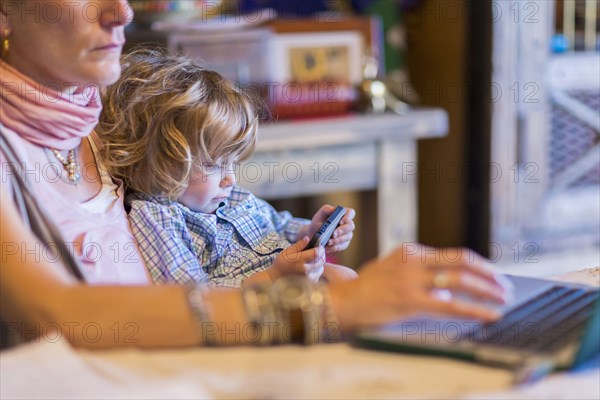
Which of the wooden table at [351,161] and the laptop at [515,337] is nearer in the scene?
the laptop at [515,337]

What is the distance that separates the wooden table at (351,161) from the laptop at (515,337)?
1.79 metres

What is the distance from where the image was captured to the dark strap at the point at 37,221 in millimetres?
1055

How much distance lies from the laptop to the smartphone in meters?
0.41

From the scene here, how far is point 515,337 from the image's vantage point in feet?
2.82

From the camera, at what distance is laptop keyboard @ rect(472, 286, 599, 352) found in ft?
2.79

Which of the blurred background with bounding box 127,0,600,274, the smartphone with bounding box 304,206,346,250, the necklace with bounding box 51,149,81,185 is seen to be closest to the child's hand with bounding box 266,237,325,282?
the smartphone with bounding box 304,206,346,250

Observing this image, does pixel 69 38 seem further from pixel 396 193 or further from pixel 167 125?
pixel 396 193

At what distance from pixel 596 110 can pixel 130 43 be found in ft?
5.51

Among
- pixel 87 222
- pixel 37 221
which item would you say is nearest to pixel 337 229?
pixel 87 222

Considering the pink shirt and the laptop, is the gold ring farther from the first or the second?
the pink shirt

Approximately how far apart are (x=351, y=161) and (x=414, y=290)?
6.76 feet

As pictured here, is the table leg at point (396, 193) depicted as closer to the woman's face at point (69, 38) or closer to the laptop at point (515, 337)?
the woman's face at point (69, 38)

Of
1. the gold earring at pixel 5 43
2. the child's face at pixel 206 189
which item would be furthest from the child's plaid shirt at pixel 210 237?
the gold earring at pixel 5 43

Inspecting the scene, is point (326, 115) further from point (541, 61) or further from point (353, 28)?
point (541, 61)
